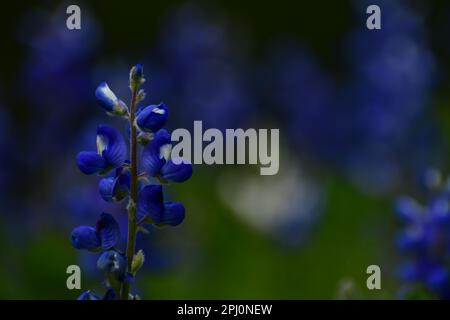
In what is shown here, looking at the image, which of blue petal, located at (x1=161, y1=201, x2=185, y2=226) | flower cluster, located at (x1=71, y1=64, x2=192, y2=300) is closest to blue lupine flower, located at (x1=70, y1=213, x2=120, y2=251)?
flower cluster, located at (x1=71, y1=64, x2=192, y2=300)

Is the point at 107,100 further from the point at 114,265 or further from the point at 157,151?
the point at 114,265

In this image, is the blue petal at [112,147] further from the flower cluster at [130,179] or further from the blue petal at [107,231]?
the blue petal at [107,231]

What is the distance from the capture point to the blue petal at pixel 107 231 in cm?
253

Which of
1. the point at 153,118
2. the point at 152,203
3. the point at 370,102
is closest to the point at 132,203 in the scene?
the point at 152,203

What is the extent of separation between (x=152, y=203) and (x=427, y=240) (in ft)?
3.71

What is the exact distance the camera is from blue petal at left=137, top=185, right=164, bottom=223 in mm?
2502

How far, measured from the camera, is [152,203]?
2500 millimetres

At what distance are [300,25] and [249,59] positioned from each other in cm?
44

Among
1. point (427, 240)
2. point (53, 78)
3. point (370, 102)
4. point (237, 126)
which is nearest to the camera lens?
point (427, 240)

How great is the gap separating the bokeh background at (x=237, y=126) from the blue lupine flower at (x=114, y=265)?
1.34m

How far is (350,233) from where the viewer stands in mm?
4742

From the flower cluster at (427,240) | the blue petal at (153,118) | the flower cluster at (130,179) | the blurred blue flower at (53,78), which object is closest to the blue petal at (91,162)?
the flower cluster at (130,179)

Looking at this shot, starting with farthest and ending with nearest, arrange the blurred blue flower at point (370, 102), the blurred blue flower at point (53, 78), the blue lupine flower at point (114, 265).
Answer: the blurred blue flower at point (370, 102) < the blurred blue flower at point (53, 78) < the blue lupine flower at point (114, 265)
